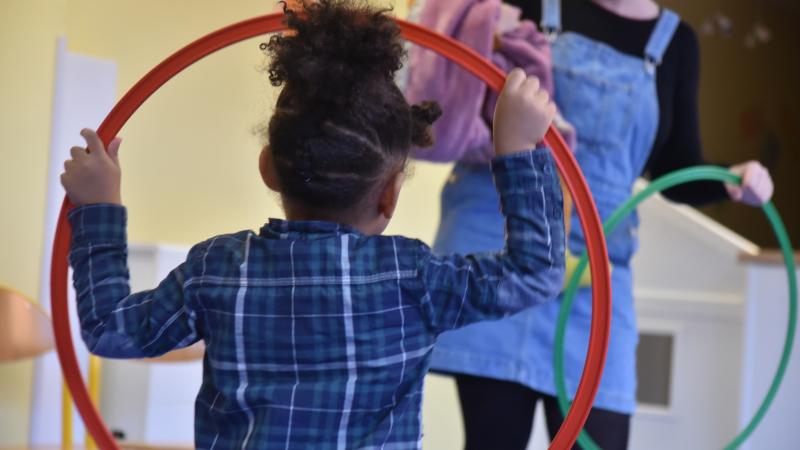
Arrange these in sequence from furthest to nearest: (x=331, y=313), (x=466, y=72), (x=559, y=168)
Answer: (x=466, y=72) → (x=559, y=168) → (x=331, y=313)

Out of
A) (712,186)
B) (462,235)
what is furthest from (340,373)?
(712,186)

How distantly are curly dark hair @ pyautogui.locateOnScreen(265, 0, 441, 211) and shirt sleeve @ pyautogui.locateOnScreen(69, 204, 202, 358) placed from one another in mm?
149

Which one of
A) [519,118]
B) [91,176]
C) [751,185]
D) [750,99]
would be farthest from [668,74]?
[750,99]

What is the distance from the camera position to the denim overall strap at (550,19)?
1.65m

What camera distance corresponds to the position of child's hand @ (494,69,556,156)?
1.03 metres

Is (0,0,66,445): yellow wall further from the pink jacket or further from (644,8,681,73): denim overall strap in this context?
(644,8,681,73): denim overall strap

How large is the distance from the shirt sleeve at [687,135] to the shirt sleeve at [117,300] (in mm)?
1029

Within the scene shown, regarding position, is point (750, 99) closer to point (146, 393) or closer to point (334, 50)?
point (146, 393)

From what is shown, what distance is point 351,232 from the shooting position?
3.31 feet

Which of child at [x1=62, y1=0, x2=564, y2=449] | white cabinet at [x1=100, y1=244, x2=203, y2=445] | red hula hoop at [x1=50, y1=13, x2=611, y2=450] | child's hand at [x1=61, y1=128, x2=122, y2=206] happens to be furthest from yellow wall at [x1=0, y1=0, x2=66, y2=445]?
child at [x1=62, y1=0, x2=564, y2=449]

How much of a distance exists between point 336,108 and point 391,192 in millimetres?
102

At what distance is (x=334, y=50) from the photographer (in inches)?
39.5

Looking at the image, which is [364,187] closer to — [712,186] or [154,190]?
[712,186]

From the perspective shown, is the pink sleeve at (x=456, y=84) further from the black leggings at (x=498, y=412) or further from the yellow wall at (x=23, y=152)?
the yellow wall at (x=23, y=152)
